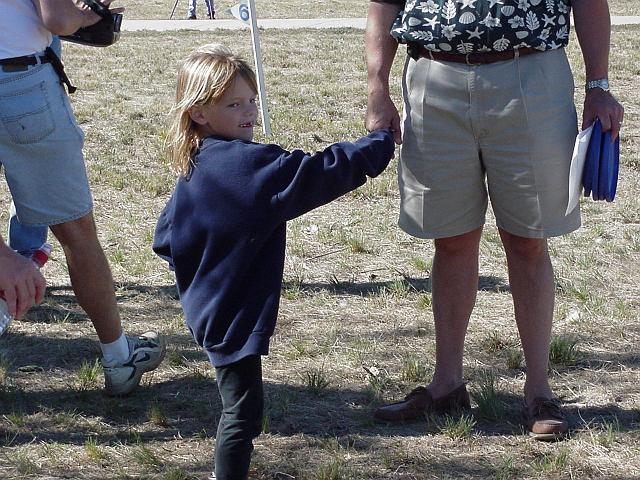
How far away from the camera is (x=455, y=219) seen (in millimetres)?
3551

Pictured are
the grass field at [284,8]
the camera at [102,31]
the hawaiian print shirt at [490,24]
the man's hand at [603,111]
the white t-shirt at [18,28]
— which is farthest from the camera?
the grass field at [284,8]

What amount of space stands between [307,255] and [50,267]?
1.35 metres

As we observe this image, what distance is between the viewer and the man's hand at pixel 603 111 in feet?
10.9

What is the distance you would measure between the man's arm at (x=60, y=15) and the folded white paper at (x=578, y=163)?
5.67 feet

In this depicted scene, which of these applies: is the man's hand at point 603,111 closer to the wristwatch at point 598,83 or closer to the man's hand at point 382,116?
the wristwatch at point 598,83

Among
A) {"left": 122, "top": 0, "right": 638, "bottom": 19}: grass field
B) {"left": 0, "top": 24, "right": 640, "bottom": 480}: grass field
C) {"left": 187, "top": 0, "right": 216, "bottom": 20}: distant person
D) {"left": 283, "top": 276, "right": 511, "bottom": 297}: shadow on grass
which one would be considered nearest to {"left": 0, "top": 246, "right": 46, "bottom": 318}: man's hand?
{"left": 0, "top": 24, "right": 640, "bottom": 480}: grass field

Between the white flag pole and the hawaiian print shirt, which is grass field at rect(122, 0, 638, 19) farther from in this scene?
the hawaiian print shirt

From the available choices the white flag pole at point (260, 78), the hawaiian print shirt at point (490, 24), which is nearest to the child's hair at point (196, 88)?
the hawaiian print shirt at point (490, 24)

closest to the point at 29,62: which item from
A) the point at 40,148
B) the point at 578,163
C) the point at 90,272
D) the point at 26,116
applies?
the point at 26,116

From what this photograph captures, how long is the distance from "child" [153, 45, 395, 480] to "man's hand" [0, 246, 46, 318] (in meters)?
0.70

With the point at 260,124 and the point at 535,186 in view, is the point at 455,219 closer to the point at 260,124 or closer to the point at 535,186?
the point at 535,186

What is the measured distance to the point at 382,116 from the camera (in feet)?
11.2

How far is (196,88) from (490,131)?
98cm

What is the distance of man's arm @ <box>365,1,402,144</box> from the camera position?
3.42 metres
